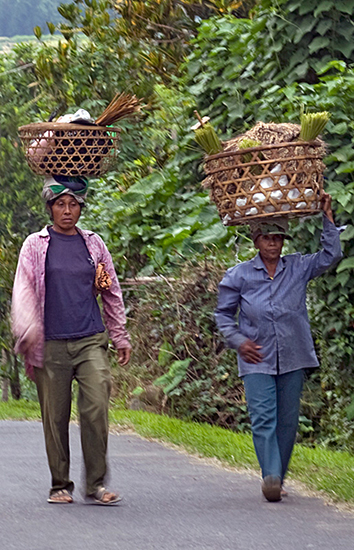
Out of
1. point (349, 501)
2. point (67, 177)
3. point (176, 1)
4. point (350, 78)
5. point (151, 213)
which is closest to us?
point (349, 501)

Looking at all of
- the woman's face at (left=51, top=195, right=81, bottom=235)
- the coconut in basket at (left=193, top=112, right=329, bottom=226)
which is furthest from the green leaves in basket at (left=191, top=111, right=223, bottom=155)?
the woman's face at (left=51, top=195, right=81, bottom=235)

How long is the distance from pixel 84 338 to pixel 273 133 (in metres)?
1.75

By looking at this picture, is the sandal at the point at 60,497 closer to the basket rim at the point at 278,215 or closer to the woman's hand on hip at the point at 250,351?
the woman's hand on hip at the point at 250,351

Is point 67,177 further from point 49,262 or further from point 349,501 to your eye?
point 349,501

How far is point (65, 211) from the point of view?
7426 mm

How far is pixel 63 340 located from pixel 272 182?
1.64m

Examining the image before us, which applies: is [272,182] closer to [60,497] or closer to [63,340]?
[63,340]

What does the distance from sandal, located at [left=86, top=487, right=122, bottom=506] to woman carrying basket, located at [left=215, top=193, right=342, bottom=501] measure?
92 centimetres

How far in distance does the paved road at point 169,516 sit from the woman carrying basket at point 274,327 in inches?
19.5

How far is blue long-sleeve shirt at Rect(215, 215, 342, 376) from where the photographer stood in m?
7.21

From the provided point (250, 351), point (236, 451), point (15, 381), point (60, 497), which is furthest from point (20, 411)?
point (250, 351)

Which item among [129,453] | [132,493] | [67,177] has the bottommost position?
[129,453]

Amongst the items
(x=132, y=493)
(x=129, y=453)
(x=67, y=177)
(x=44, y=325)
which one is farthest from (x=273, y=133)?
(x=129, y=453)

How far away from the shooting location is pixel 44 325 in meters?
7.28
